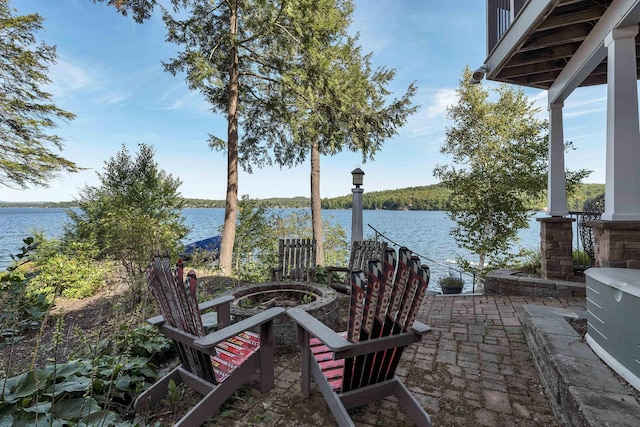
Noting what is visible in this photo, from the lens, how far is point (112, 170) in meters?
9.37

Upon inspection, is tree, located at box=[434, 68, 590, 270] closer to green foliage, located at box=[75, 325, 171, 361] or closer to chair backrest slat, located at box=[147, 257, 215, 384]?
green foliage, located at box=[75, 325, 171, 361]

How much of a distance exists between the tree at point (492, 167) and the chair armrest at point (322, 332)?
7596 mm

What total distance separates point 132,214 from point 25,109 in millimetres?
6710

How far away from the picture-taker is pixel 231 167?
25.3 ft

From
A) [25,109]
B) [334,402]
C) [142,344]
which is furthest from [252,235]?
[25,109]

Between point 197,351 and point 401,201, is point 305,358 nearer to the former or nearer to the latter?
point 197,351

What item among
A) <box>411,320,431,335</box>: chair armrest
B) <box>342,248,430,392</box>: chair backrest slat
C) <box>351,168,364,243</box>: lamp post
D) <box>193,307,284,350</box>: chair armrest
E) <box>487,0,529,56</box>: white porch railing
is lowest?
<box>193,307,284,350</box>: chair armrest

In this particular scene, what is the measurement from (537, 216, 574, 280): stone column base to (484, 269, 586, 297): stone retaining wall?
0.14m

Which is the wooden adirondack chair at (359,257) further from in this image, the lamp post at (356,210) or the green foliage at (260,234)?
the green foliage at (260,234)

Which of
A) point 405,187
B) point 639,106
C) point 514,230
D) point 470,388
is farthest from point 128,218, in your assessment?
point 405,187

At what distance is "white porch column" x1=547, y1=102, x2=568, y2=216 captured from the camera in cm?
438

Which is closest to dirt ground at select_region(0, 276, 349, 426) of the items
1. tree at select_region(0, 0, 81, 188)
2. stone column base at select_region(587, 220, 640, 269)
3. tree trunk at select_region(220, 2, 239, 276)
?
stone column base at select_region(587, 220, 640, 269)

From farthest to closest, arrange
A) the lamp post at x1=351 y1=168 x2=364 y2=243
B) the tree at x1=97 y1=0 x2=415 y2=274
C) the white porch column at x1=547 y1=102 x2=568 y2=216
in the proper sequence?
the tree at x1=97 y1=0 x2=415 y2=274 < the lamp post at x1=351 y1=168 x2=364 y2=243 < the white porch column at x1=547 y1=102 x2=568 y2=216

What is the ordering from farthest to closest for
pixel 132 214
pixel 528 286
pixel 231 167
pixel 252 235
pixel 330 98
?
pixel 252 235 → pixel 231 167 → pixel 330 98 → pixel 132 214 → pixel 528 286
